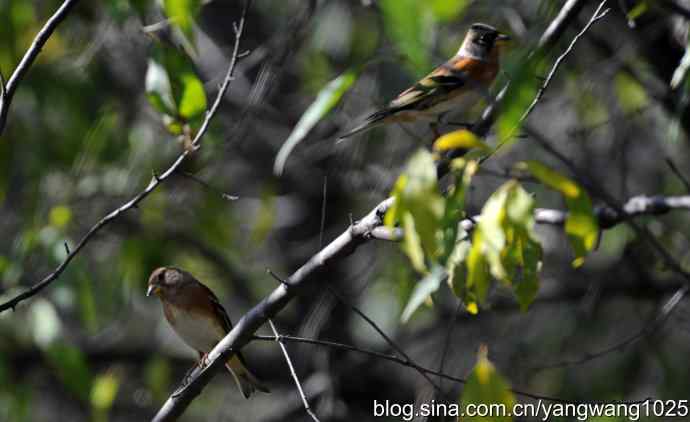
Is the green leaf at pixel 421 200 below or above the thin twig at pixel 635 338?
A: above

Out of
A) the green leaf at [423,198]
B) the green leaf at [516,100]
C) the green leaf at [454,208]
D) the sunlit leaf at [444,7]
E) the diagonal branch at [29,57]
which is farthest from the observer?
the diagonal branch at [29,57]

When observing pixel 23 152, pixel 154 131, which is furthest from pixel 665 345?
pixel 23 152

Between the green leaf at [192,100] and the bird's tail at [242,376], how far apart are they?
1.93 metres

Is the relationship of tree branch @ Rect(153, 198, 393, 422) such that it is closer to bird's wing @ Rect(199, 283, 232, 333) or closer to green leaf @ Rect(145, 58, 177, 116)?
green leaf @ Rect(145, 58, 177, 116)

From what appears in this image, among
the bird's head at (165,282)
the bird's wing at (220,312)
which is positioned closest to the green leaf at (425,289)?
the bird's wing at (220,312)

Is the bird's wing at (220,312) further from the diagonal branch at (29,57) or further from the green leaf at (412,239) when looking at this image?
the green leaf at (412,239)

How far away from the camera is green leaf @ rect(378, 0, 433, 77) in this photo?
3.39m

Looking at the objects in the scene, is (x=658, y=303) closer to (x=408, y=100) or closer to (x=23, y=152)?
(x=408, y=100)

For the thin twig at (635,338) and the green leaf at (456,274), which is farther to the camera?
the thin twig at (635,338)

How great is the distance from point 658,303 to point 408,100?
3.11 m

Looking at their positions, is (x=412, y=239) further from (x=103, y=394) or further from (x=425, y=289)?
(x=103, y=394)

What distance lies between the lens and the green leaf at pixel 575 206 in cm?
253

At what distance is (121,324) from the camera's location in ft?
27.6

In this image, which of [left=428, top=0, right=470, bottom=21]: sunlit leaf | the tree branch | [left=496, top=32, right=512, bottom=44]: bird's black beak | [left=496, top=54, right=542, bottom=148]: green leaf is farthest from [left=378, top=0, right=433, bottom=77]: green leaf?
[left=496, top=32, right=512, bottom=44]: bird's black beak
